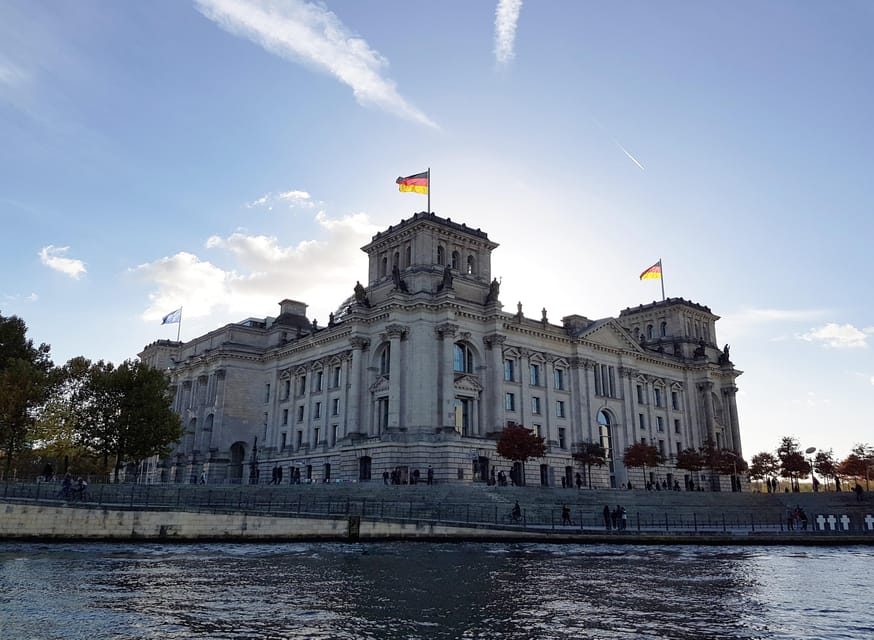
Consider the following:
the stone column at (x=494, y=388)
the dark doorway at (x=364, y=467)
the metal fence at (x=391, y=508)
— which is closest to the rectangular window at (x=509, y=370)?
the stone column at (x=494, y=388)

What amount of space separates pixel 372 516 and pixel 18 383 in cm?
3441

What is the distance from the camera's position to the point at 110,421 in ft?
198

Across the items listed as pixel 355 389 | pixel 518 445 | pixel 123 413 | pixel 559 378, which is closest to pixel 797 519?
pixel 518 445

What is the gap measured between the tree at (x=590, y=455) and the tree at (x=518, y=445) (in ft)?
30.8

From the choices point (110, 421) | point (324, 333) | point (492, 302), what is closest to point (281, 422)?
point (324, 333)

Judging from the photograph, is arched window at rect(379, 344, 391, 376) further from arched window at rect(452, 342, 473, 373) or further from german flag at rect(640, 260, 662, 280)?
german flag at rect(640, 260, 662, 280)

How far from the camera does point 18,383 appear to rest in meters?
54.1

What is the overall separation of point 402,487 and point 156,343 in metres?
66.2

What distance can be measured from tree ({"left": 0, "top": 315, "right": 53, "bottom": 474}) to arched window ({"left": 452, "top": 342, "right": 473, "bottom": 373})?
3643 cm

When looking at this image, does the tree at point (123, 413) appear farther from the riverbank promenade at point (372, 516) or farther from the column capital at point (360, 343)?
the column capital at point (360, 343)

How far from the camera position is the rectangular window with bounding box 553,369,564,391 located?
7388 centimetres

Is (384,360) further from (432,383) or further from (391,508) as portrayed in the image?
(391,508)

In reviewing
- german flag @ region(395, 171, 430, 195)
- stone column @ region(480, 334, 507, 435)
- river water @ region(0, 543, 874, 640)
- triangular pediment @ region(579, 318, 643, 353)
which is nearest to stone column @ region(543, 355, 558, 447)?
triangular pediment @ region(579, 318, 643, 353)

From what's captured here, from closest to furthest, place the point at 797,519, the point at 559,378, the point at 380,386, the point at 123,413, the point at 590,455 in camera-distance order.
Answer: the point at 797,519 < the point at 123,413 < the point at 380,386 < the point at 590,455 < the point at 559,378
